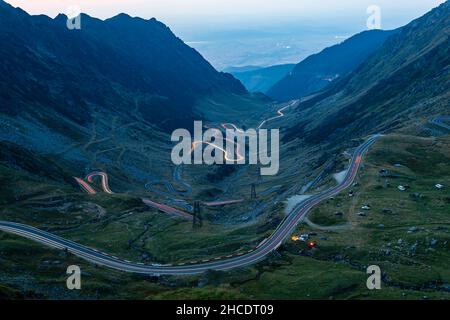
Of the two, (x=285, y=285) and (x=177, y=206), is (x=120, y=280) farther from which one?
(x=177, y=206)

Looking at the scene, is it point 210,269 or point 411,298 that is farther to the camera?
point 210,269

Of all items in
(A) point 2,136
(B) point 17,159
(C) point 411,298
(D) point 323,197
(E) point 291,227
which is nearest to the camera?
(C) point 411,298

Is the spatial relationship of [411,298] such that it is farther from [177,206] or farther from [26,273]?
[177,206]

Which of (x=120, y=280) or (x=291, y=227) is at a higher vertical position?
(x=291, y=227)
